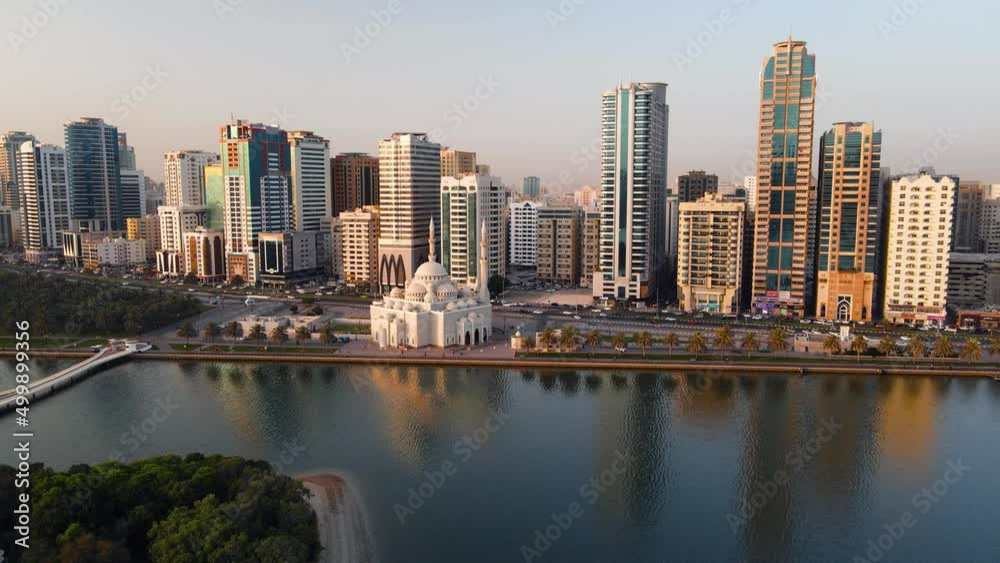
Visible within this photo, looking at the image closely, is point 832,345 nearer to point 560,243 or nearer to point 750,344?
point 750,344

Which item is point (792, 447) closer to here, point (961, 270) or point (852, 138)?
point (852, 138)

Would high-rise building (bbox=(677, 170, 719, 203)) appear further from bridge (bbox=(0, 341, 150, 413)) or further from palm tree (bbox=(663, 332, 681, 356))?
bridge (bbox=(0, 341, 150, 413))

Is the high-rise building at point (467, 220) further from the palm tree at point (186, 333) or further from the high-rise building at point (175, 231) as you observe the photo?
the high-rise building at point (175, 231)

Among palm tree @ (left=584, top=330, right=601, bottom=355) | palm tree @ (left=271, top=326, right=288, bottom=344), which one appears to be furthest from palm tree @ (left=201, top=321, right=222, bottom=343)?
palm tree @ (left=584, top=330, right=601, bottom=355)

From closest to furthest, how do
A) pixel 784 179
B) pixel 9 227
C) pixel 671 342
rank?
pixel 671 342
pixel 784 179
pixel 9 227

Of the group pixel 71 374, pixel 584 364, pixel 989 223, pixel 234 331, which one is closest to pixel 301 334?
pixel 234 331

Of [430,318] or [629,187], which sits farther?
[629,187]

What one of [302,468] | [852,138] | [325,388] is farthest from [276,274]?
[852,138]
